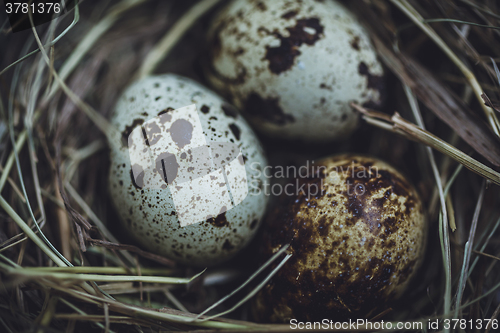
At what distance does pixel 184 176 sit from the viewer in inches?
35.1

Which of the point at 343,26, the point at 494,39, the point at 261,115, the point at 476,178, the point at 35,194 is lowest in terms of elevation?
the point at 476,178

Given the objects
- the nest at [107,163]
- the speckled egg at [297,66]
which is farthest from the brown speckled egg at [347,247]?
the speckled egg at [297,66]

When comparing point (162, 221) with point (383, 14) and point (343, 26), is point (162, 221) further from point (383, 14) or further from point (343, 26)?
point (383, 14)

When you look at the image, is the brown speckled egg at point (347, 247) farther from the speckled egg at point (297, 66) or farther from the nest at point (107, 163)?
the speckled egg at point (297, 66)

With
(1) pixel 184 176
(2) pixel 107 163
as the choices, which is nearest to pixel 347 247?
(1) pixel 184 176

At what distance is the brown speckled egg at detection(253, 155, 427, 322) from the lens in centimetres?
86

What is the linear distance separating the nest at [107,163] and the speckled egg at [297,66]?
0.10 metres

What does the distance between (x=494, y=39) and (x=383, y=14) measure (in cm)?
36

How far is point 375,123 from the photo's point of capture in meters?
1.05

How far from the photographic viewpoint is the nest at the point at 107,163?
86 cm

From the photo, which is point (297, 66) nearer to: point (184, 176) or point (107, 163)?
point (184, 176)

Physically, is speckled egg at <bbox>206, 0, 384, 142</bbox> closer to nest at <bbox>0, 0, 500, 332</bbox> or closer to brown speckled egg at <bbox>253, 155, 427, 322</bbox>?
nest at <bbox>0, 0, 500, 332</bbox>

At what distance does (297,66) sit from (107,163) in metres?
0.71

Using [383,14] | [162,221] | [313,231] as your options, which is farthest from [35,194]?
[383,14]
